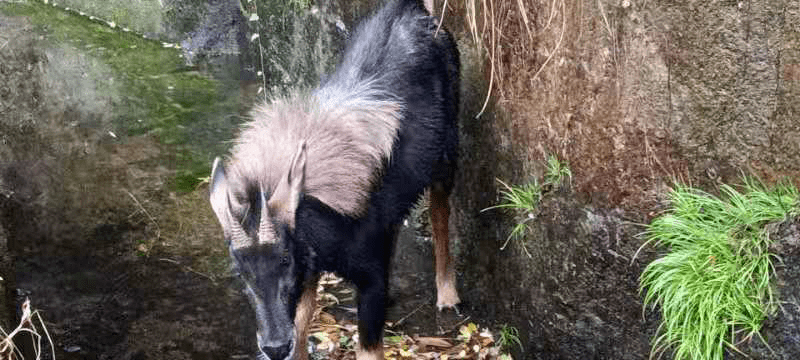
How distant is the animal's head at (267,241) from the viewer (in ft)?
13.3

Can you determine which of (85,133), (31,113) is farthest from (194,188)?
(31,113)

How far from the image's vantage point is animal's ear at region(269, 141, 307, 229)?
416cm

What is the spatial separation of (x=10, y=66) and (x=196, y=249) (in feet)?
13.9

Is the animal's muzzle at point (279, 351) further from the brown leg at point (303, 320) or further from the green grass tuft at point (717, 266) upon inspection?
the green grass tuft at point (717, 266)

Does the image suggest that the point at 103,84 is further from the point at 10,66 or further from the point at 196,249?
the point at 196,249

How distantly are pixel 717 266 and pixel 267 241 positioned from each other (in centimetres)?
189

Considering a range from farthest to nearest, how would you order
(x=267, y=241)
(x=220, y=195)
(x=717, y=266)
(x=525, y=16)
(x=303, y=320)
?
(x=303, y=320)
(x=525, y=16)
(x=220, y=195)
(x=267, y=241)
(x=717, y=266)

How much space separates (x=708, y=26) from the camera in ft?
12.0

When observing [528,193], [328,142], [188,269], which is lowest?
[188,269]

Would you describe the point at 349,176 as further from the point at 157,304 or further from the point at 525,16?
the point at 157,304

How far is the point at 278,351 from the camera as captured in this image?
4133 millimetres

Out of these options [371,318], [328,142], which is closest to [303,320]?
[371,318]

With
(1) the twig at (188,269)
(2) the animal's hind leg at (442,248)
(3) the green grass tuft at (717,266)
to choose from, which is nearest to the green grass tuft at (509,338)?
(2) the animal's hind leg at (442,248)

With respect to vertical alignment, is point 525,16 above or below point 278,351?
above
